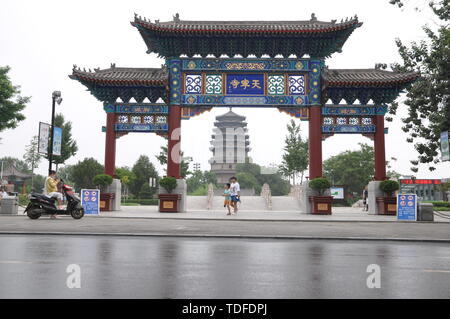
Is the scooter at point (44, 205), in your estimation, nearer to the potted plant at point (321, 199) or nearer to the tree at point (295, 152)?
the potted plant at point (321, 199)

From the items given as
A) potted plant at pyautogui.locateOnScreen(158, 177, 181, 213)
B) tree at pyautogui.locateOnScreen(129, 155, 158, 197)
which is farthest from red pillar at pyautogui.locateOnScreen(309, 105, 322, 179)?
tree at pyautogui.locateOnScreen(129, 155, 158, 197)

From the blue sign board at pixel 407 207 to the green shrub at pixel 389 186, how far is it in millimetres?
3468

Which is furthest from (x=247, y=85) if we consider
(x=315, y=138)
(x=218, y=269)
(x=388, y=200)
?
(x=218, y=269)

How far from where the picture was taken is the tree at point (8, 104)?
28734 mm

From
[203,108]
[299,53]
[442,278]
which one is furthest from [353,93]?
[442,278]

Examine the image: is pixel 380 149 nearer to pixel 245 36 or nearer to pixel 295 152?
pixel 245 36

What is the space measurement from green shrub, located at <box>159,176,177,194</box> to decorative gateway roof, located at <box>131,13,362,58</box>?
6.75 meters

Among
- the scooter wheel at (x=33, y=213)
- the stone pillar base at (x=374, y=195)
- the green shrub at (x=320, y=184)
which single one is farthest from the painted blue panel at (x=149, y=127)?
the stone pillar base at (x=374, y=195)

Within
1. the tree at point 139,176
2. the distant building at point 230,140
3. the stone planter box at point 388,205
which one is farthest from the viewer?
the distant building at point 230,140

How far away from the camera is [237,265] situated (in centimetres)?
526

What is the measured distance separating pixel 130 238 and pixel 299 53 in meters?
14.9

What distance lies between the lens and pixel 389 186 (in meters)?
18.4

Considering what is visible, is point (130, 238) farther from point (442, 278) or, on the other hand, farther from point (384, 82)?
point (384, 82)

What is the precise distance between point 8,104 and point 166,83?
1675cm
